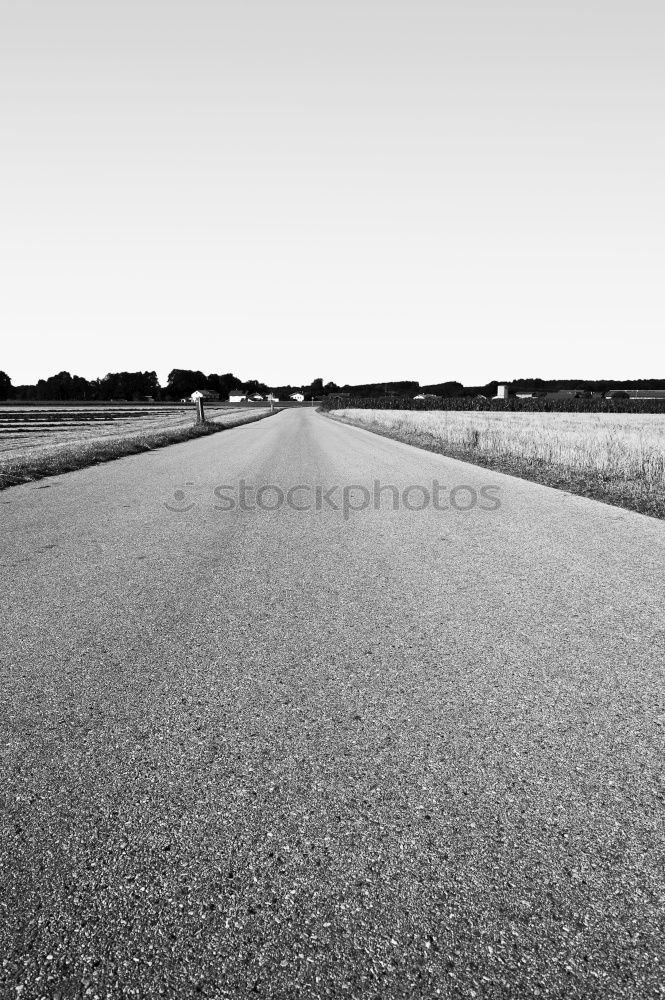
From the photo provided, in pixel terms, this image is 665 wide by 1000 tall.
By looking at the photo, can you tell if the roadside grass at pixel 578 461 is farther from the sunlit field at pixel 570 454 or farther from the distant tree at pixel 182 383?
the distant tree at pixel 182 383

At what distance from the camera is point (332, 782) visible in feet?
7.64

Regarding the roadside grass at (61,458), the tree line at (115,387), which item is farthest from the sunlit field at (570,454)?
the tree line at (115,387)

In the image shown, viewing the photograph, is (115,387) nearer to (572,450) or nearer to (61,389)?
(61,389)

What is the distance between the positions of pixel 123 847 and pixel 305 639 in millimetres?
1929

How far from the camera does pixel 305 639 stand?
12.5 ft

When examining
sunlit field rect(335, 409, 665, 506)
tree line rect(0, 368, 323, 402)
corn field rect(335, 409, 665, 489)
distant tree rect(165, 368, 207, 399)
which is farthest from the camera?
distant tree rect(165, 368, 207, 399)

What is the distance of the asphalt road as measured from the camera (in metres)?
1.61

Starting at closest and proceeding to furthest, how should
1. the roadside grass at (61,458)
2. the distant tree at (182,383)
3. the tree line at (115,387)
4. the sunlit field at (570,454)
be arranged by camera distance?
the roadside grass at (61,458), the sunlit field at (570,454), the tree line at (115,387), the distant tree at (182,383)

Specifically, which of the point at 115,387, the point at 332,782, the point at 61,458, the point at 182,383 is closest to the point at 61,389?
the point at 115,387

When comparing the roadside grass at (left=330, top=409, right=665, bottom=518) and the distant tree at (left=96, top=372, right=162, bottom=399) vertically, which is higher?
the distant tree at (left=96, top=372, right=162, bottom=399)

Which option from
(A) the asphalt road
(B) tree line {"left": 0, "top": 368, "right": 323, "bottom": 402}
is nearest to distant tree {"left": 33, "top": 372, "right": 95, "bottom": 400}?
(B) tree line {"left": 0, "top": 368, "right": 323, "bottom": 402}

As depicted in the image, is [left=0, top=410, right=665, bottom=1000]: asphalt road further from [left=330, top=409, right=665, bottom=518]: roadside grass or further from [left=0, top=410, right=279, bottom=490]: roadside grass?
[left=0, top=410, right=279, bottom=490]: roadside grass

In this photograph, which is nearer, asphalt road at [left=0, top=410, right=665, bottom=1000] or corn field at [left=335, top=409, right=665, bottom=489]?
asphalt road at [left=0, top=410, right=665, bottom=1000]

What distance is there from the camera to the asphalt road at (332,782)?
1614 mm
